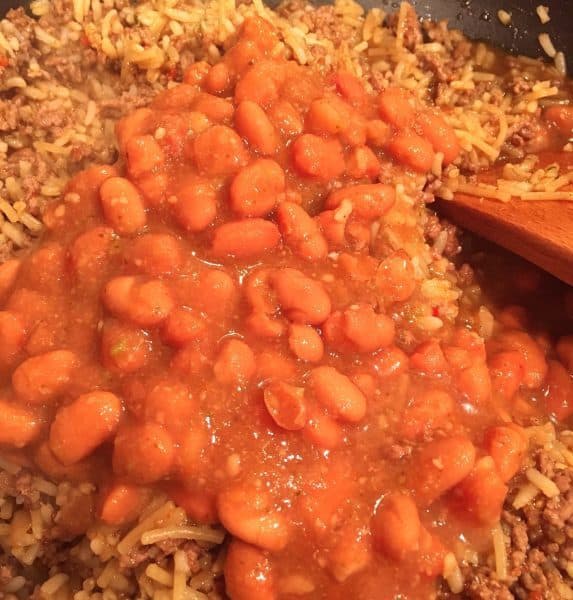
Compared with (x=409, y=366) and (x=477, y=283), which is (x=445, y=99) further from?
(x=409, y=366)

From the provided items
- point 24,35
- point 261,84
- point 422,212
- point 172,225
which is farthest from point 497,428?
point 24,35

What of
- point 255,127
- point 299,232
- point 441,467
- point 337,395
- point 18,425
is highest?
point 255,127

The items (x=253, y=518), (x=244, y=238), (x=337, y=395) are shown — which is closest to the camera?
(x=253, y=518)

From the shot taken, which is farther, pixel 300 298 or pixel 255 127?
pixel 255 127

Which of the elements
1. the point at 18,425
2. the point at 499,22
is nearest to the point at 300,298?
the point at 18,425

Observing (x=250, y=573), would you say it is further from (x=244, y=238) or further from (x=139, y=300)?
(x=244, y=238)

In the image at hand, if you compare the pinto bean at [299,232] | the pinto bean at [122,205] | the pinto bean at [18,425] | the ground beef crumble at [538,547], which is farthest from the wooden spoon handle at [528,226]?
the pinto bean at [18,425]

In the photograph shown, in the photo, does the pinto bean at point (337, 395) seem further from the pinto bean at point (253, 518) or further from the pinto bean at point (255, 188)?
the pinto bean at point (255, 188)
